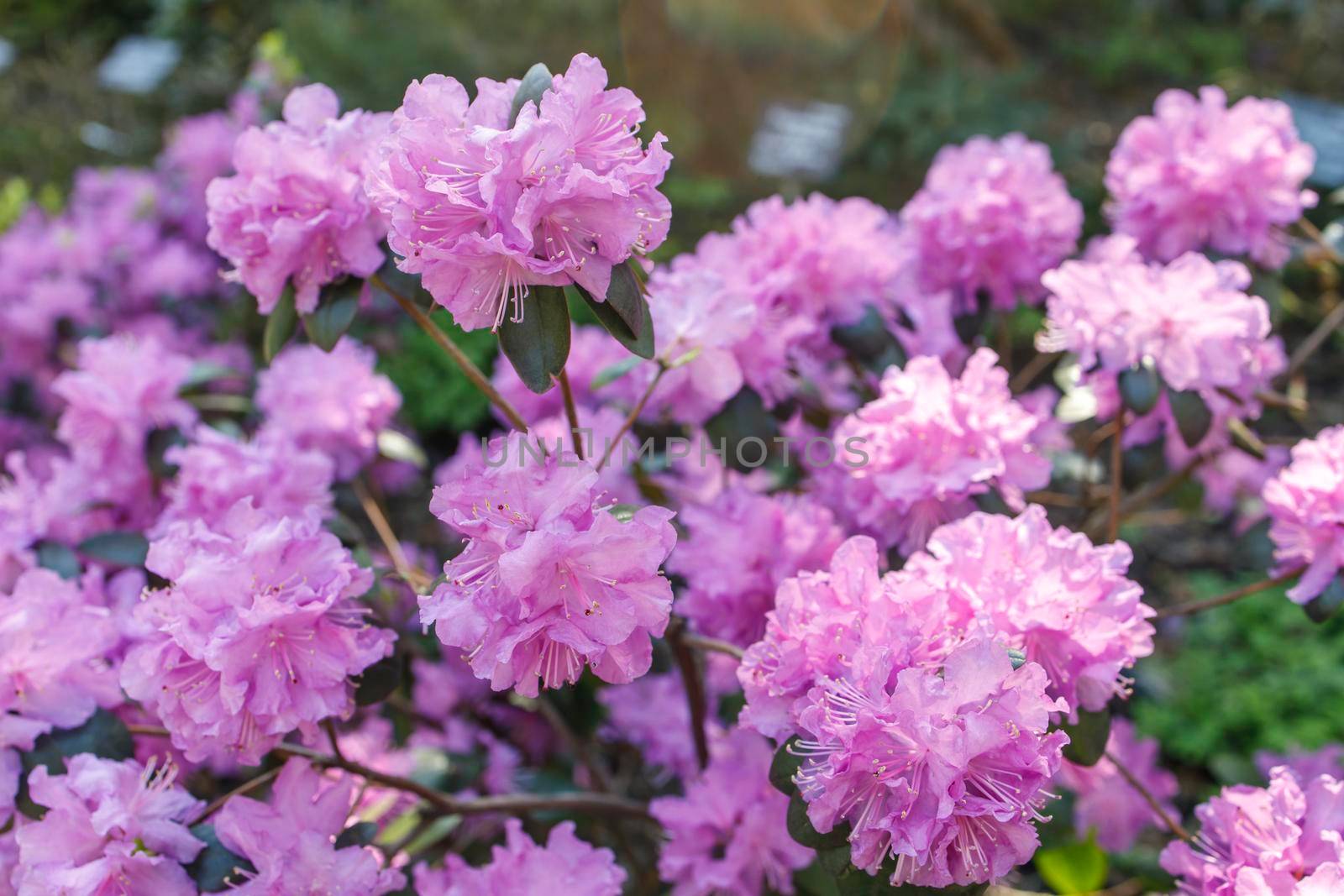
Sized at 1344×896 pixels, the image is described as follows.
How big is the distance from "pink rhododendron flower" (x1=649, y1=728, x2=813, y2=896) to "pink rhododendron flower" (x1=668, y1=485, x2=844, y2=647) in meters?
0.15

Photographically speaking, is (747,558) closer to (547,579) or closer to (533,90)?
(547,579)

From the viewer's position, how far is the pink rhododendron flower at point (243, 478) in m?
1.28

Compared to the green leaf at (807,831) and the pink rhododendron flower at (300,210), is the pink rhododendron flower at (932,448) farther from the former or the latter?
the pink rhododendron flower at (300,210)

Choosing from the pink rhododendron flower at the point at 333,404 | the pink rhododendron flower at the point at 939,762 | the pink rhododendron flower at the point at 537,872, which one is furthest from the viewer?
the pink rhododendron flower at the point at 333,404

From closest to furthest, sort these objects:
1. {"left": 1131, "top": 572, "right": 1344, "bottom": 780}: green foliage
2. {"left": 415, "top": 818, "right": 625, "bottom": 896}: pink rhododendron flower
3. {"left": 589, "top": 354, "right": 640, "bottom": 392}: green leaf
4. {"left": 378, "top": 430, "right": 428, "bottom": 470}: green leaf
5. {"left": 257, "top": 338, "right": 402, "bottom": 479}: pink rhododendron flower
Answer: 1. {"left": 415, "top": 818, "right": 625, "bottom": 896}: pink rhododendron flower
2. {"left": 589, "top": 354, "right": 640, "bottom": 392}: green leaf
3. {"left": 257, "top": 338, "right": 402, "bottom": 479}: pink rhododendron flower
4. {"left": 378, "top": 430, "right": 428, "bottom": 470}: green leaf
5. {"left": 1131, "top": 572, "right": 1344, "bottom": 780}: green foliage

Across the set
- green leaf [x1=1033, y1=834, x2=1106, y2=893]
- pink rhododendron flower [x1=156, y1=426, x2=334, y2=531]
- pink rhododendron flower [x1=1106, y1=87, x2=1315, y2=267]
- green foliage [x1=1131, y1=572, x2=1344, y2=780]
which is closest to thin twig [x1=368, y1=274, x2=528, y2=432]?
pink rhododendron flower [x1=156, y1=426, x2=334, y2=531]

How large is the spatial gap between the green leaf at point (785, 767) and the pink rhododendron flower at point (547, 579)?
0.14 metres

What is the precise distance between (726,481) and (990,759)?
68 cm

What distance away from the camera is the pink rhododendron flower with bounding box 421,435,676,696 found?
820mm

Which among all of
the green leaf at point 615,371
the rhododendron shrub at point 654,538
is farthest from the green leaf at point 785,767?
the green leaf at point 615,371

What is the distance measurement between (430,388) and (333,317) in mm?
2167

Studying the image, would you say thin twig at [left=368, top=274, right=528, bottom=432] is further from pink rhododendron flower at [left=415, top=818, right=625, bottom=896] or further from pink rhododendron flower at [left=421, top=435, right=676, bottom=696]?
pink rhododendron flower at [left=415, top=818, right=625, bottom=896]

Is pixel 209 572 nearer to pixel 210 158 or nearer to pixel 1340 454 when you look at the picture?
pixel 1340 454

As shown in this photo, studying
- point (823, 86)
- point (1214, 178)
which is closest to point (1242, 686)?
point (1214, 178)
